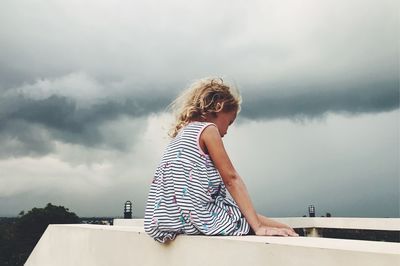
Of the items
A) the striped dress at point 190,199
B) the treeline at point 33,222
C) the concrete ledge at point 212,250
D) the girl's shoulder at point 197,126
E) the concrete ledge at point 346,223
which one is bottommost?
the treeline at point 33,222

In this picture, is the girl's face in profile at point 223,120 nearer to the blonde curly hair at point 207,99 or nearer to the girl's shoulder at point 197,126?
the blonde curly hair at point 207,99

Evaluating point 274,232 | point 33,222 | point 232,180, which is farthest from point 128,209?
point 33,222

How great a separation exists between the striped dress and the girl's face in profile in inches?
6.5

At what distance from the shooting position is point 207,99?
2188 mm

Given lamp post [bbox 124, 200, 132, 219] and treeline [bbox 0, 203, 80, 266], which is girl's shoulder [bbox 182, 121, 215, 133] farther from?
treeline [bbox 0, 203, 80, 266]

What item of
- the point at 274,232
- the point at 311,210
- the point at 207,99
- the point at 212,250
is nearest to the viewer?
the point at 212,250

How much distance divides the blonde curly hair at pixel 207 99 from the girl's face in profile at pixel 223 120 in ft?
0.07

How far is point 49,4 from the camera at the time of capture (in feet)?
28.1

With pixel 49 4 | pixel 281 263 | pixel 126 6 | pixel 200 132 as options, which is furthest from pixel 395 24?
pixel 49 4

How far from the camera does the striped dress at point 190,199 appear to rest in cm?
194

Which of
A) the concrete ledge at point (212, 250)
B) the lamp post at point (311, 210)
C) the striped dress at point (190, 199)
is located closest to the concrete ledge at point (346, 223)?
the concrete ledge at point (212, 250)

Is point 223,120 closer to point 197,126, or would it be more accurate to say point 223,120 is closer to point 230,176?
point 197,126

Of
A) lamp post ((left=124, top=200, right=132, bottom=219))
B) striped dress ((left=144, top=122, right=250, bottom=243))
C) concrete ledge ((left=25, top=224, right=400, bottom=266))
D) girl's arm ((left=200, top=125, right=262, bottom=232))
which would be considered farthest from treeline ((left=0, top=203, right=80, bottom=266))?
girl's arm ((left=200, top=125, right=262, bottom=232))

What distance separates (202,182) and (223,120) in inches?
15.2
